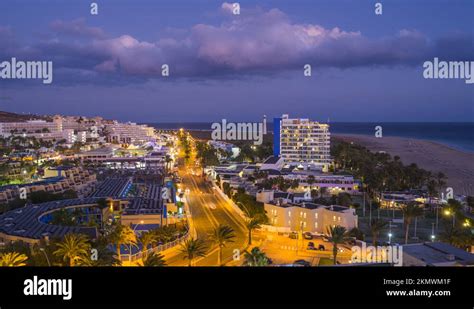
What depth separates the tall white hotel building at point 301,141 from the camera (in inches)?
1731

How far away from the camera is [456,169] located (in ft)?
126

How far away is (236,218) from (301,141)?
1036 inches

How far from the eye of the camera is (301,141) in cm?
4512

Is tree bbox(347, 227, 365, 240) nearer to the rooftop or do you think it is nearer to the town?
the town

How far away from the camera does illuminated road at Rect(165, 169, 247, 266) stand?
13.4 m

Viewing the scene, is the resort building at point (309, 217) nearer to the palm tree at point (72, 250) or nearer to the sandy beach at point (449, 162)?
the palm tree at point (72, 250)

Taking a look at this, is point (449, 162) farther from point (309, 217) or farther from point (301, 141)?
point (309, 217)

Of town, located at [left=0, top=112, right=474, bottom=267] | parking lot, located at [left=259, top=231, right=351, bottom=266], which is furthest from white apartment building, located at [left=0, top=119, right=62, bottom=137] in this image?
parking lot, located at [left=259, top=231, right=351, bottom=266]

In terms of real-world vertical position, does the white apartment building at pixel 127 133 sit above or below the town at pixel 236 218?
above

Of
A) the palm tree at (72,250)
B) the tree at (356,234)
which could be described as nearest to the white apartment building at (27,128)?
the palm tree at (72,250)

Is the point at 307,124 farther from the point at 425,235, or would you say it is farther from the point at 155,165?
the point at 425,235

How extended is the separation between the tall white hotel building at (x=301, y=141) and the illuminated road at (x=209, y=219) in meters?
15.3

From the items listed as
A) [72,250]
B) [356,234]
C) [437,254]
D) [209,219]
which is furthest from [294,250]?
[72,250]

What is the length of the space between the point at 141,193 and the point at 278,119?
83.3 feet
